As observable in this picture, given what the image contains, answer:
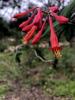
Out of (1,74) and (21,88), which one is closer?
(21,88)

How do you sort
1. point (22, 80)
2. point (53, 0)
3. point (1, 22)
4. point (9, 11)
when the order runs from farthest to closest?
1. point (1, 22)
2. point (9, 11)
3. point (22, 80)
4. point (53, 0)

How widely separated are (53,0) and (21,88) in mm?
1330

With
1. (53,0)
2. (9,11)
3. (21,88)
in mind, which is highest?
(53,0)

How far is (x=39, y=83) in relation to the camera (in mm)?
4688

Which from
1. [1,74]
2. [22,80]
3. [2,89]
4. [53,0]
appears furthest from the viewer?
[1,74]

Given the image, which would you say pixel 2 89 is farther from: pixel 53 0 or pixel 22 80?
pixel 53 0

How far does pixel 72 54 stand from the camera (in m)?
5.26

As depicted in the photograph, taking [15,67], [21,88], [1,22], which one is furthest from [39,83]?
[1,22]

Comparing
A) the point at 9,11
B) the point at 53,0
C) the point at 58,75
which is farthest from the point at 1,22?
the point at 53,0

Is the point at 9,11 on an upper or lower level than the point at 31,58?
upper

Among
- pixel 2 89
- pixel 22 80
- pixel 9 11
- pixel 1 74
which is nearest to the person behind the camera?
pixel 2 89

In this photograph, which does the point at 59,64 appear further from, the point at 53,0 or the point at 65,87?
the point at 53,0

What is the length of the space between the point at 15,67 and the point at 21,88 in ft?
2.18

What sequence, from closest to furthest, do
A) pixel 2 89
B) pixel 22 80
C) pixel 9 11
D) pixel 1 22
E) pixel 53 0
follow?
pixel 53 0
pixel 2 89
pixel 22 80
pixel 9 11
pixel 1 22
